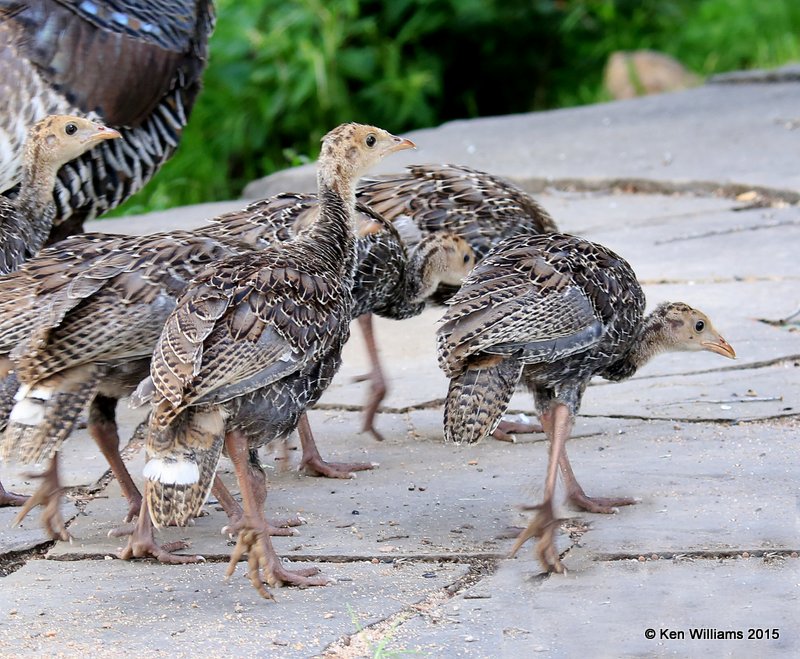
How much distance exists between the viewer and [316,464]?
5.12m

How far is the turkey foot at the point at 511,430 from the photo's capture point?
215 inches

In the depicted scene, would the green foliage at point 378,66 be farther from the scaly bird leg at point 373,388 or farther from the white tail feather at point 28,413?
the white tail feather at point 28,413

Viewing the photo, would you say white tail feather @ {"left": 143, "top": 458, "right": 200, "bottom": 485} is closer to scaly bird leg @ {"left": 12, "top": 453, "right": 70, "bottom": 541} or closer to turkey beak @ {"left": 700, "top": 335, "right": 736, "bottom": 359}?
scaly bird leg @ {"left": 12, "top": 453, "right": 70, "bottom": 541}

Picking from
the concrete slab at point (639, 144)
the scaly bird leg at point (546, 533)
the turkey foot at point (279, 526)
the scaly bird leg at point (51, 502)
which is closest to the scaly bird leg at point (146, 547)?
the turkey foot at point (279, 526)

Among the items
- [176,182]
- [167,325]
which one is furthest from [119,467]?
[176,182]

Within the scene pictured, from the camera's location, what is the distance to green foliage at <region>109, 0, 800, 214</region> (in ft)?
37.8

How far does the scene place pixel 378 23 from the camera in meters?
11.9

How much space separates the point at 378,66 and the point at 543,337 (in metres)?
7.81

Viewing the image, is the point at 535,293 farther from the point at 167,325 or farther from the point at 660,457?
the point at 167,325

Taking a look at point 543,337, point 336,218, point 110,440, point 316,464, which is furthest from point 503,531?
point 110,440

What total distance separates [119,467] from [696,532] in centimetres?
183

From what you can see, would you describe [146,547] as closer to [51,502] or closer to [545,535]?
[51,502]

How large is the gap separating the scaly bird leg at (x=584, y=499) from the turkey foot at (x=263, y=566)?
3.04 feet

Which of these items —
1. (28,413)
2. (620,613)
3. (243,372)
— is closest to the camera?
(620,613)
